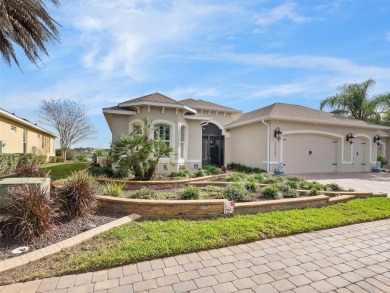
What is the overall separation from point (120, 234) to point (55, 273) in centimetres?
115

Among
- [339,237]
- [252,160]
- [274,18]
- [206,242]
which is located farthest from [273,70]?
[206,242]

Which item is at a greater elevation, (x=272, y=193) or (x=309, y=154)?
(x=309, y=154)

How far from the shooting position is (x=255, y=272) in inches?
119

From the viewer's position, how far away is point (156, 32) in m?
8.07

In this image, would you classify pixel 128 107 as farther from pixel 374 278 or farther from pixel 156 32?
pixel 374 278

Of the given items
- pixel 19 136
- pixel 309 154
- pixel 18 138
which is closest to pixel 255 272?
pixel 309 154

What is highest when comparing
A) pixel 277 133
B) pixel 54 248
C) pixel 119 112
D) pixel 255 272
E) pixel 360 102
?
pixel 360 102

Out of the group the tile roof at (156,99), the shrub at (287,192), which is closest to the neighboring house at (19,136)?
the tile roof at (156,99)

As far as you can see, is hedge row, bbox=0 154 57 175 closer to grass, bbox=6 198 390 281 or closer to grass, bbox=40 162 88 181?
grass, bbox=40 162 88 181

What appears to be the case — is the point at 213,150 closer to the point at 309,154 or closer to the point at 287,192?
the point at 309,154

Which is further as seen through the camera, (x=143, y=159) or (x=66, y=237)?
(x=143, y=159)

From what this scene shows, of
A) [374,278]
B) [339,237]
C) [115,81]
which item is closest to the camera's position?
[374,278]

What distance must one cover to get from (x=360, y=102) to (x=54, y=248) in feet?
86.5

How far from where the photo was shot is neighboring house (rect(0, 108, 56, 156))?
14.3 m
